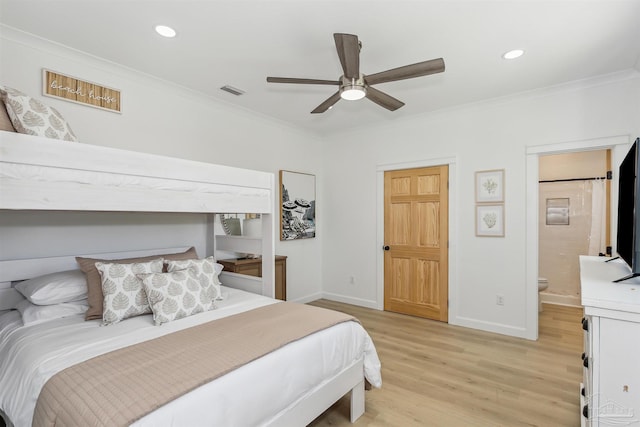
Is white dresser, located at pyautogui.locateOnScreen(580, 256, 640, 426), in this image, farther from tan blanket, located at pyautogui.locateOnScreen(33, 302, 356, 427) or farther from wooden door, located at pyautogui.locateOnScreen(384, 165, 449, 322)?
wooden door, located at pyautogui.locateOnScreen(384, 165, 449, 322)

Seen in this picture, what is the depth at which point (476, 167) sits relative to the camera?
3.51 m

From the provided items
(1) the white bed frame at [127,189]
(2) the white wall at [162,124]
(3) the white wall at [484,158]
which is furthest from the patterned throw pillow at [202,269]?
(3) the white wall at [484,158]

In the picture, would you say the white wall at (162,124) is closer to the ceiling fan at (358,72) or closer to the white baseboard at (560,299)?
the ceiling fan at (358,72)

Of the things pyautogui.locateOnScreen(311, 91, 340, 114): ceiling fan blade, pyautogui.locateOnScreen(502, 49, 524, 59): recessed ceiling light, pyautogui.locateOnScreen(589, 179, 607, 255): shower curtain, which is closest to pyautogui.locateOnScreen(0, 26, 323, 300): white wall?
pyautogui.locateOnScreen(311, 91, 340, 114): ceiling fan blade

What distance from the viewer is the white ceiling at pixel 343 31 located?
6.25 ft

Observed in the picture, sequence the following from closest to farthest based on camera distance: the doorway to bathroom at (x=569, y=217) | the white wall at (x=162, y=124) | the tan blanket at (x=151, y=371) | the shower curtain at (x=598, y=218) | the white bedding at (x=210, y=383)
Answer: the tan blanket at (x=151, y=371)
the white bedding at (x=210, y=383)
the white wall at (x=162, y=124)
the shower curtain at (x=598, y=218)
the doorway to bathroom at (x=569, y=217)

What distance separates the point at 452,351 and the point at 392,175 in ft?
7.31

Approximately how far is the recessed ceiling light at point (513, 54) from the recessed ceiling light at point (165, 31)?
2528 millimetres

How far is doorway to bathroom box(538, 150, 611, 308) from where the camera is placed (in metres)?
4.07

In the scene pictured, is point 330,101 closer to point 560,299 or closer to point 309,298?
point 309,298

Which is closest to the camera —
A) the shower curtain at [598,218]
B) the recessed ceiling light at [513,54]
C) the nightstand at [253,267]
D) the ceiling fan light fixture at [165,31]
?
the ceiling fan light fixture at [165,31]

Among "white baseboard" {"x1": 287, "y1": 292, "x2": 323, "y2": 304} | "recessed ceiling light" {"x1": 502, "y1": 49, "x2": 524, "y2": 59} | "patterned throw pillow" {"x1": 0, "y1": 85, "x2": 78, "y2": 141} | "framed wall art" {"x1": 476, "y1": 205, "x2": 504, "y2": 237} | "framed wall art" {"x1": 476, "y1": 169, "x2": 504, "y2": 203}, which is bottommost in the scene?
"white baseboard" {"x1": 287, "y1": 292, "x2": 323, "y2": 304}

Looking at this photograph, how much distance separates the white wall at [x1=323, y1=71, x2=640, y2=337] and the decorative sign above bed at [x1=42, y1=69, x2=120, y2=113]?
292 cm

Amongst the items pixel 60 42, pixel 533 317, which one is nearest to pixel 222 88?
pixel 60 42
